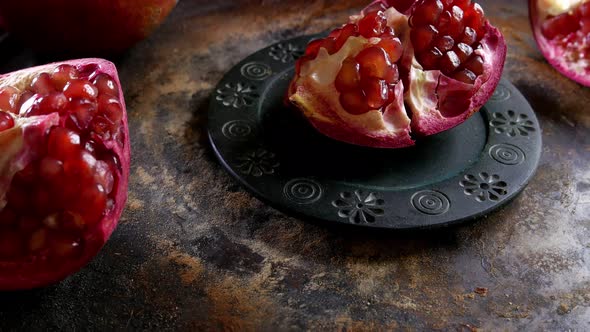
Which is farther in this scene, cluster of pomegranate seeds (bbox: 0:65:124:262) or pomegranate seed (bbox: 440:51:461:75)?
pomegranate seed (bbox: 440:51:461:75)

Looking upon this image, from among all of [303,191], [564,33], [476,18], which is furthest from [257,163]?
[564,33]

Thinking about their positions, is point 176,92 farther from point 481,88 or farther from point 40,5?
point 481,88

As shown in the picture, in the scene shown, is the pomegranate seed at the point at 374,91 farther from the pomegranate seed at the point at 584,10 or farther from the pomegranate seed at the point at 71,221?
the pomegranate seed at the point at 584,10

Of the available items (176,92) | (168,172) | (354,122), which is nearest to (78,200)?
(168,172)

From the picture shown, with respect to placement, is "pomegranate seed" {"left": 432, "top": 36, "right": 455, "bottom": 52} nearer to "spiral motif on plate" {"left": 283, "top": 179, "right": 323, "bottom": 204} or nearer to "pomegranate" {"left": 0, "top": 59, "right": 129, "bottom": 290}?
"spiral motif on plate" {"left": 283, "top": 179, "right": 323, "bottom": 204}

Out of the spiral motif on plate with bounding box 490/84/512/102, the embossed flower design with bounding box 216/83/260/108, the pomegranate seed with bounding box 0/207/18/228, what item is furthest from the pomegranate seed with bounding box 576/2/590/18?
the pomegranate seed with bounding box 0/207/18/228

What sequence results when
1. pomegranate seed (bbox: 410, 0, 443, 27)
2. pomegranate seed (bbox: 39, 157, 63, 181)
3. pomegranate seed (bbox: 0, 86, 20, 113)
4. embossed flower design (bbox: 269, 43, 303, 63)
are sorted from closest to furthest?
pomegranate seed (bbox: 39, 157, 63, 181)
pomegranate seed (bbox: 0, 86, 20, 113)
pomegranate seed (bbox: 410, 0, 443, 27)
embossed flower design (bbox: 269, 43, 303, 63)

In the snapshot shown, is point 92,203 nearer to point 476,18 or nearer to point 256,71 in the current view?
point 256,71
